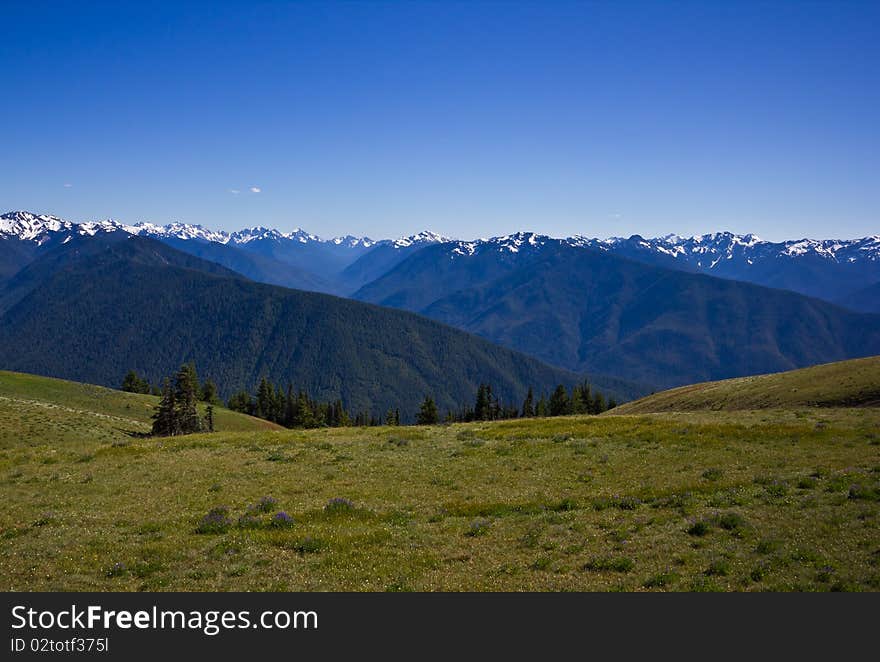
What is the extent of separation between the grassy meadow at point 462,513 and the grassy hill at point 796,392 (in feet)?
56.8

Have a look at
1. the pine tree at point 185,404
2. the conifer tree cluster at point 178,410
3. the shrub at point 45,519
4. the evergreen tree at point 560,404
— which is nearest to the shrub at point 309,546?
the shrub at point 45,519

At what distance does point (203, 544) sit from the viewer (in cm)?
1661

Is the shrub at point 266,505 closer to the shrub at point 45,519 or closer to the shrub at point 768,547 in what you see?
the shrub at point 45,519

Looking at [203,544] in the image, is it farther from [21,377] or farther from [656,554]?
[21,377]

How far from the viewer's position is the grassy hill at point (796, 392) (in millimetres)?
48594

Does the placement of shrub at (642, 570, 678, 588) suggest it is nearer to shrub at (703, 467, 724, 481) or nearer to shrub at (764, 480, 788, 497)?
shrub at (764, 480, 788, 497)

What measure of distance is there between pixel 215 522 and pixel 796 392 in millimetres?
56890

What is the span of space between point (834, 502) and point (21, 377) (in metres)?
120

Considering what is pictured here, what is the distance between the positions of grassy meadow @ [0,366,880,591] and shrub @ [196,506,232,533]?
94 millimetres

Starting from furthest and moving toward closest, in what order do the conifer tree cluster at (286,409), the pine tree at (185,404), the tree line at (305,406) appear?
the conifer tree cluster at (286,409)
the tree line at (305,406)
the pine tree at (185,404)

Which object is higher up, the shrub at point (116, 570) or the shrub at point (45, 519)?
the shrub at point (116, 570)

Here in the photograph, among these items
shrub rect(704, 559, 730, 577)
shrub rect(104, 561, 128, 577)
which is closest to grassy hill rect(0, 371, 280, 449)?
shrub rect(104, 561, 128, 577)

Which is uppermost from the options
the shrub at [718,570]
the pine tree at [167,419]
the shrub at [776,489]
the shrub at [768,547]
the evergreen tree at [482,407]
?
the shrub at [776,489]
